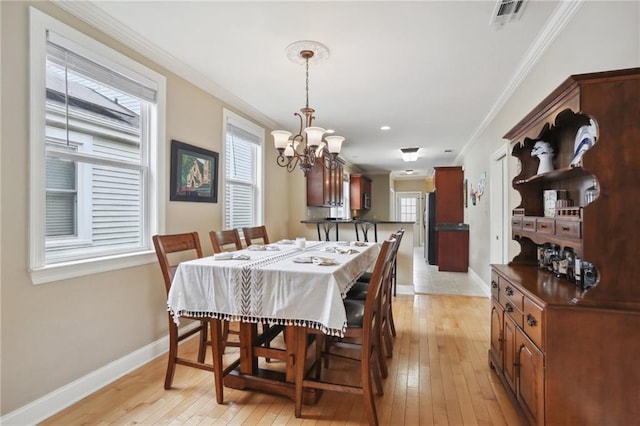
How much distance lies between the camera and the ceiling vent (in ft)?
6.46

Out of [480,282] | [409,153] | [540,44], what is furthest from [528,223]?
[409,153]

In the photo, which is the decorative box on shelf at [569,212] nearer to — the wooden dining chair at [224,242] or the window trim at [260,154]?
the wooden dining chair at [224,242]

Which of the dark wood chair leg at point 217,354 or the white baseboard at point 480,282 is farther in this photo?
the white baseboard at point 480,282

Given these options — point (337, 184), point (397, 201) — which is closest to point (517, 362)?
point (337, 184)

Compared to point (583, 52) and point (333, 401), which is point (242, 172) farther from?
point (583, 52)

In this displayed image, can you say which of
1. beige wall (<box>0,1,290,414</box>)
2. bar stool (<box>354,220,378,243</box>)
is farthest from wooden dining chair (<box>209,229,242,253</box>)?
bar stool (<box>354,220,378,243</box>)

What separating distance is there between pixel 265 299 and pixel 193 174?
1785 millimetres

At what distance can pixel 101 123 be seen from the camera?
7.64 ft

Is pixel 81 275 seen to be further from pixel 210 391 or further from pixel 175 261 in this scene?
pixel 210 391

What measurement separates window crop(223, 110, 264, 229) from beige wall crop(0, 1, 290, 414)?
982 mm

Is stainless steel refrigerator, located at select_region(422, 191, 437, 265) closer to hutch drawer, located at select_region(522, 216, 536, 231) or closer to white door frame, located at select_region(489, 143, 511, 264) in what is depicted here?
white door frame, located at select_region(489, 143, 511, 264)

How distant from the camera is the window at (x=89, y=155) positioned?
1.88m

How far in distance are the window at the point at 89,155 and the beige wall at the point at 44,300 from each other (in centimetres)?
6

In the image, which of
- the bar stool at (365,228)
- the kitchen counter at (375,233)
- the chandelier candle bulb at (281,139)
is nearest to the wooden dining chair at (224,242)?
the chandelier candle bulb at (281,139)
